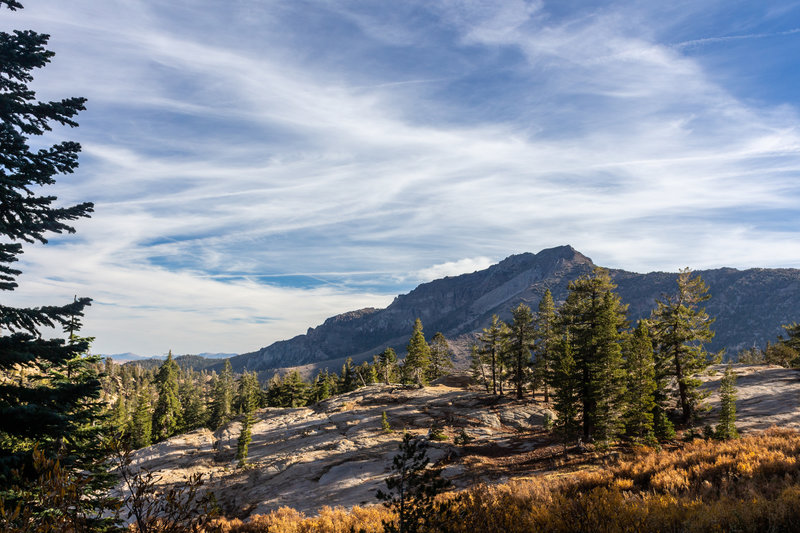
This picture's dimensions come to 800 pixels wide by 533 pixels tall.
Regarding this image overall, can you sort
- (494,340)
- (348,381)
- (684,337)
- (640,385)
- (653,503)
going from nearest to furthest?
(653,503) < (640,385) < (684,337) < (494,340) < (348,381)

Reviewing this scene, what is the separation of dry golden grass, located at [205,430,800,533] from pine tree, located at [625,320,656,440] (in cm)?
1338

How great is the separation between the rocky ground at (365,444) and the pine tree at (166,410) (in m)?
19.2

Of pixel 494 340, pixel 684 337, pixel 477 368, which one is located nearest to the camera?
pixel 684 337

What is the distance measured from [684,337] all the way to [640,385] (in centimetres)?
623

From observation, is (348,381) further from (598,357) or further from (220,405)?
(598,357)

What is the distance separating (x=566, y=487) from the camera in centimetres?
1185

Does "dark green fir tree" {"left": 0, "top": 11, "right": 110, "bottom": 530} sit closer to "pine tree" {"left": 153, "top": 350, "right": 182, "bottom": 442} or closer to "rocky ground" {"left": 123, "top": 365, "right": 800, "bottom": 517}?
"rocky ground" {"left": 123, "top": 365, "right": 800, "bottom": 517}

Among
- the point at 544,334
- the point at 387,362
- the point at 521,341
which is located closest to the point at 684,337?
the point at 544,334

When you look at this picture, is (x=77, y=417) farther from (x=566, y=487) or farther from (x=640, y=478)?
(x=640, y=478)

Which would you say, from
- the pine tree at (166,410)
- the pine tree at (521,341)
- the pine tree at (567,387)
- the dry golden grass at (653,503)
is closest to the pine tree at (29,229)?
the dry golden grass at (653,503)

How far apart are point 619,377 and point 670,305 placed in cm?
934

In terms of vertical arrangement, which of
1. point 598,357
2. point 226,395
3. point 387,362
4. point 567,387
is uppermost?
point 598,357

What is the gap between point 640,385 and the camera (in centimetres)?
2747

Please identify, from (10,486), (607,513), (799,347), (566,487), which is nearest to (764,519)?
(607,513)
